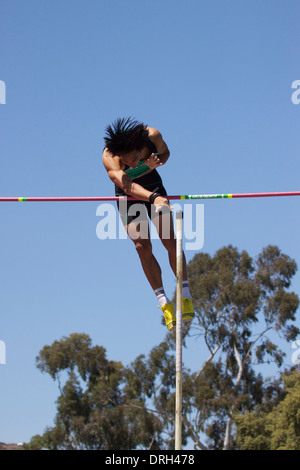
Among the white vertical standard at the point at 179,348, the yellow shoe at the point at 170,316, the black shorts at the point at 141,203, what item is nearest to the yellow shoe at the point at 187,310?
the yellow shoe at the point at 170,316

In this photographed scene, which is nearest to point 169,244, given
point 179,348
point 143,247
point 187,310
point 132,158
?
point 143,247

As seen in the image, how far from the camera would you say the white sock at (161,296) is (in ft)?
21.7

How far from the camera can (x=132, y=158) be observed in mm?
6492

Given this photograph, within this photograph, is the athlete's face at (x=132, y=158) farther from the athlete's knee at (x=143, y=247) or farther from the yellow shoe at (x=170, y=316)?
the yellow shoe at (x=170, y=316)

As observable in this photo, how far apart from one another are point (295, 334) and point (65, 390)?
12.0m

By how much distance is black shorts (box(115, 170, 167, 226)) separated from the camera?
6.70m

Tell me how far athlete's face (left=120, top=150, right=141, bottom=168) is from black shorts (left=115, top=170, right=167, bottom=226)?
289 millimetres

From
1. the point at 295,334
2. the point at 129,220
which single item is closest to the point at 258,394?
the point at 295,334

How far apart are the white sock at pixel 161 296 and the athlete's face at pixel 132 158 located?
1288 millimetres

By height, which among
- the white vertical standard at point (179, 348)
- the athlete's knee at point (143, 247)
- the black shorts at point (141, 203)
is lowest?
the white vertical standard at point (179, 348)

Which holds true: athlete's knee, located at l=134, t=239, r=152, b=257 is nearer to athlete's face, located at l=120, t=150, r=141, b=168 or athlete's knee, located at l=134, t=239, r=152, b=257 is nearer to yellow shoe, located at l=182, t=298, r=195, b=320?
yellow shoe, located at l=182, t=298, r=195, b=320
